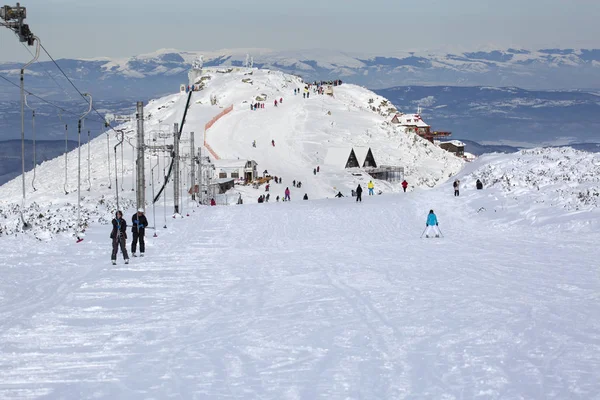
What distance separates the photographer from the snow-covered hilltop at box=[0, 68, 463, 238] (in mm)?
83312

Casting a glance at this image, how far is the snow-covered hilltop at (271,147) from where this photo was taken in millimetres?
83312

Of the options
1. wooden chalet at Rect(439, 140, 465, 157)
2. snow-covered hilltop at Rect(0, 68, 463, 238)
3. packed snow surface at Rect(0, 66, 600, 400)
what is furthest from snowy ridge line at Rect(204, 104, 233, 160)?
packed snow surface at Rect(0, 66, 600, 400)

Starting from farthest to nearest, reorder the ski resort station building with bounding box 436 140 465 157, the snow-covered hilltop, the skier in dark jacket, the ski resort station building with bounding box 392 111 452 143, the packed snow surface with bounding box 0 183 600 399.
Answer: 1. the ski resort station building with bounding box 436 140 465 157
2. the ski resort station building with bounding box 392 111 452 143
3. the snow-covered hilltop
4. the skier in dark jacket
5. the packed snow surface with bounding box 0 183 600 399

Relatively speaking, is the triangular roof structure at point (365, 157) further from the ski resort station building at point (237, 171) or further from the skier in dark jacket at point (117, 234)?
the skier in dark jacket at point (117, 234)

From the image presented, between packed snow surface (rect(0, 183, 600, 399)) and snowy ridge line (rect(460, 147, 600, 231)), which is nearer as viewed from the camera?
packed snow surface (rect(0, 183, 600, 399))

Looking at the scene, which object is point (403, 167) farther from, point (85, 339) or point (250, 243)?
point (85, 339)

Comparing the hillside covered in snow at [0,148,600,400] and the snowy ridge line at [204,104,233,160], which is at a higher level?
the snowy ridge line at [204,104,233,160]

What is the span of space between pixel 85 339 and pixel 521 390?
646cm

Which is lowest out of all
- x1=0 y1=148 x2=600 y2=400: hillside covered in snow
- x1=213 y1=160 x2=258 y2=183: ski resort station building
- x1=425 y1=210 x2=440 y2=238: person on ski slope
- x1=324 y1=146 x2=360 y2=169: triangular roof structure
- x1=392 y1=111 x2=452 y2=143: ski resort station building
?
x1=0 y1=148 x2=600 y2=400: hillside covered in snow

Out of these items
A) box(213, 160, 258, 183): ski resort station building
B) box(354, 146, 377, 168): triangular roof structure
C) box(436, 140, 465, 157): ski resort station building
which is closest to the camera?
box(213, 160, 258, 183): ski resort station building

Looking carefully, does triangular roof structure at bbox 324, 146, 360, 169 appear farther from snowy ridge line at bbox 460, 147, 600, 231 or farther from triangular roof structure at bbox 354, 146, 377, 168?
snowy ridge line at bbox 460, 147, 600, 231

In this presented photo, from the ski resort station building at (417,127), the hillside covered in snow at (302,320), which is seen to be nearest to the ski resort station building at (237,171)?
the hillside covered in snow at (302,320)

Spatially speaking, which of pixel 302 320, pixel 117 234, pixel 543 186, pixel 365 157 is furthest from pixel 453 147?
pixel 302 320

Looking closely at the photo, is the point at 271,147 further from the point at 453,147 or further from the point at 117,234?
the point at 117,234
